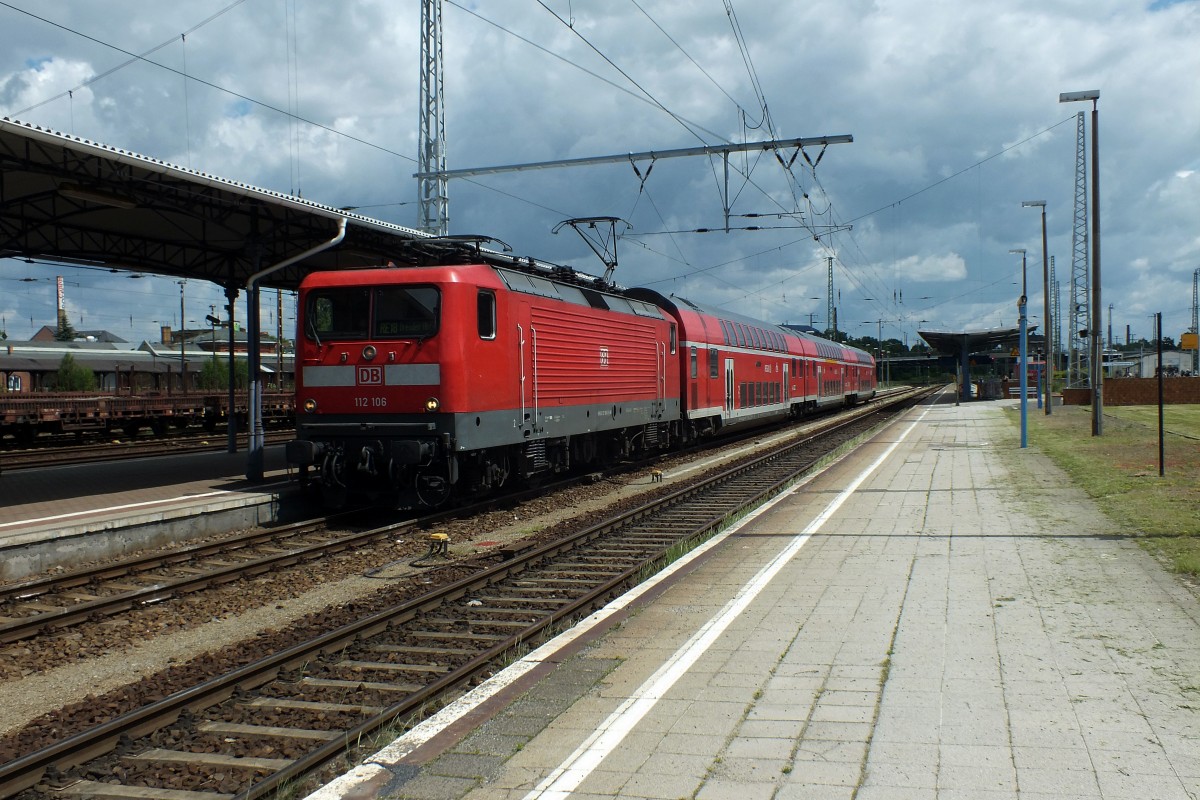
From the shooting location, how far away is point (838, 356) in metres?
45.1

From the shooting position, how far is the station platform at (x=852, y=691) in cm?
418

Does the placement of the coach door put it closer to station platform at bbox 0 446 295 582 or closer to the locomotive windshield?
station platform at bbox 0 446 295 582

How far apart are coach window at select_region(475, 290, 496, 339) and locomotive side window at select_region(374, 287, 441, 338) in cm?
65

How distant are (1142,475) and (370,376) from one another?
11991 millimetres

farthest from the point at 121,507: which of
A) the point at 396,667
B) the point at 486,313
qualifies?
the point at 396,667

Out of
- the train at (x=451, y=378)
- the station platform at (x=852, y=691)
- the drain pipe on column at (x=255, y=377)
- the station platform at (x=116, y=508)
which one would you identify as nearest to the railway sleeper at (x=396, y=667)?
the station platform at (x=852, y=691)

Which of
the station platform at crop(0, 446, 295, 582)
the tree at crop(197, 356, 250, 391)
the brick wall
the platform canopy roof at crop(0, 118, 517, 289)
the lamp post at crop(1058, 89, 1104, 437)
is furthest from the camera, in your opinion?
the tree at crop(197, 356, 250, 391)

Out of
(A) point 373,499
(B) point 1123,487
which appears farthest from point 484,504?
(B) point 1123,487

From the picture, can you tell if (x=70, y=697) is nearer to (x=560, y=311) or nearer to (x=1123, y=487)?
(x=560, y=311)

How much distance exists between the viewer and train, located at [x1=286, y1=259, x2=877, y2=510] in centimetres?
1213

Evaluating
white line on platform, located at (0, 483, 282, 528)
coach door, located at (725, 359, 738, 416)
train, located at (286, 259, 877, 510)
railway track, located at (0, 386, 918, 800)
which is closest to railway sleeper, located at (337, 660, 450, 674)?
railway track, located at (0, 386, 918, 800)

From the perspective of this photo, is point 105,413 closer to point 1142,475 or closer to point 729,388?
point 729,388

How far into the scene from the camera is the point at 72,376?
1622 inches

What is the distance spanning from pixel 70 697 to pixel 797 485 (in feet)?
39.1
